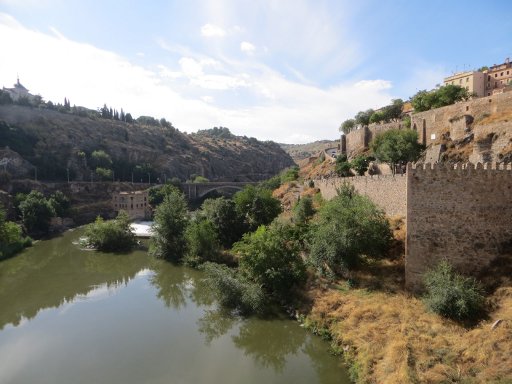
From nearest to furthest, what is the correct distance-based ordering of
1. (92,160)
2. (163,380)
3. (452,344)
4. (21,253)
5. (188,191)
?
(452,344) < (163,380) < (21,253) < (188,191) < (92,160)

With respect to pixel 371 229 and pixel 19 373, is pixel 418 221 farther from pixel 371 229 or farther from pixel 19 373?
pixel 19 373

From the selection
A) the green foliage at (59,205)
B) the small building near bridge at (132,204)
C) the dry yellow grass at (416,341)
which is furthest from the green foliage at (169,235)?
the small building near bridge at (132,204)

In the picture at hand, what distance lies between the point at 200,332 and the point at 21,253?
2576 centimetres

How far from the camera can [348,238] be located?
676 inches

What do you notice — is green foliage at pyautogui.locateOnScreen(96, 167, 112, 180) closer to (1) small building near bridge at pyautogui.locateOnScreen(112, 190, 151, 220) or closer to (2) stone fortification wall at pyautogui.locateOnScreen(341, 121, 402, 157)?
(1) small building near bridge at pyautogui.locateOnScreen(112, 190, 151, 220)

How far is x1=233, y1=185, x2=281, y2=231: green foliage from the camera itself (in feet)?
99.0

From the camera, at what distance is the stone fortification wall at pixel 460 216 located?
1373 cm

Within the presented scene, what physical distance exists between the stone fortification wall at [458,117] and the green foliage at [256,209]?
1483cm

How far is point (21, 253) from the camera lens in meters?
34.4

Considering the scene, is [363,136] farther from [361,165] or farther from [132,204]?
[132,204]

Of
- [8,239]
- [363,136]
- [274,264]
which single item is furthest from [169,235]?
[363,136]

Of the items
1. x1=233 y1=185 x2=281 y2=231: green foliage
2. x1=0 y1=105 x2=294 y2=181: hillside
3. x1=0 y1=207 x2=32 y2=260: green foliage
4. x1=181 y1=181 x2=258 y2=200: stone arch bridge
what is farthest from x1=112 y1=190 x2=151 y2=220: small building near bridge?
x1=233 y1=185 x2=281 y2=231: green foliage

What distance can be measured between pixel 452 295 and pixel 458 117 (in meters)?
21.9

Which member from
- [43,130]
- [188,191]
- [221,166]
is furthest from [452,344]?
[221,166]
